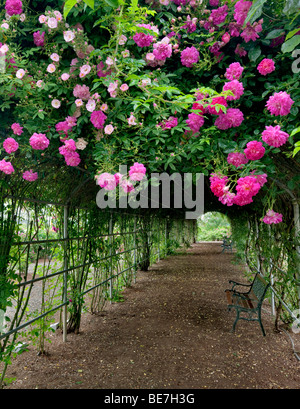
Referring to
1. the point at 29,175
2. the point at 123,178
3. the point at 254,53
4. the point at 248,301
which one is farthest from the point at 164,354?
the point at 254,53

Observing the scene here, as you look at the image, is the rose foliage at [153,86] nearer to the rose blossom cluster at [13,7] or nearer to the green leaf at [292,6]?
the rose blossom cluster at [13,7]

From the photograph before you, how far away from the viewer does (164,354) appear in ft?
10.2

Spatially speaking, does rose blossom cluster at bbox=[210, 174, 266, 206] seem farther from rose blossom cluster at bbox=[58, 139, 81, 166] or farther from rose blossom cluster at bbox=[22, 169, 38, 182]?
rose blossom cluster at bbox=[22, 169, 38, 182]

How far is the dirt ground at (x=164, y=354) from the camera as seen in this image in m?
2.57

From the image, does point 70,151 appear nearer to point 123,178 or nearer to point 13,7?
point 123,178

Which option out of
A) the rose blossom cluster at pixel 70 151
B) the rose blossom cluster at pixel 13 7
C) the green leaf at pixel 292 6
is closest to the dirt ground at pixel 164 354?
the rose blossom cluster at pixel 70 151

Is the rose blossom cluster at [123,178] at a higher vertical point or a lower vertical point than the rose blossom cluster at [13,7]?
lower

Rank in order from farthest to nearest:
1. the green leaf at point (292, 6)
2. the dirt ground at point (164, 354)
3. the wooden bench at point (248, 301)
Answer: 1. the wooden bench at point (248, 301)
2. the dirt ground at point (164, 354)
3. the green leaf at point (292, 6)

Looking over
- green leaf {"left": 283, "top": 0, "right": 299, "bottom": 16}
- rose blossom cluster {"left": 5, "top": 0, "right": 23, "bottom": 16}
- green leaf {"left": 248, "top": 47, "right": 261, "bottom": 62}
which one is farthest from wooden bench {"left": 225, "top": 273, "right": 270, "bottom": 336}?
rose blossom cluster {"left": 5, "top": 0, "right": 23, "bottom": 16}

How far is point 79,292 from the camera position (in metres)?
3.70

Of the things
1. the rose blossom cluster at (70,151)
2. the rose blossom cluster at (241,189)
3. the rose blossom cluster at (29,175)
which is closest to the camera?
the rose blossom cluster at (241,189)

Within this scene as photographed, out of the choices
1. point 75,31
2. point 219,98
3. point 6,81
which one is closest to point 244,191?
point 219,98

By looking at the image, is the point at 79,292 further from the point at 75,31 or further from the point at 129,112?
the point at 75,31

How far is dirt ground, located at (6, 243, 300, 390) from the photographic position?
2566 millimetres
